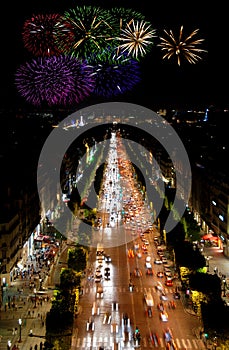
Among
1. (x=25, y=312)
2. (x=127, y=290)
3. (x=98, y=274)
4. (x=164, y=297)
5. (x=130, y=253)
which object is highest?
(x=130, y=253)

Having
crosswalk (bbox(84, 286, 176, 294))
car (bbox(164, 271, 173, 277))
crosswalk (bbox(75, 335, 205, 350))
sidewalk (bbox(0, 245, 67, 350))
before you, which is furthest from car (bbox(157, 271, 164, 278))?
crosswalk (bbox(75, 335, 205, 350))

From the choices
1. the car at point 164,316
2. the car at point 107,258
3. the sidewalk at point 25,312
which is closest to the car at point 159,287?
the car at point 164,316

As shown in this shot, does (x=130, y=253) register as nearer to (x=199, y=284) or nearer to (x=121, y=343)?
(x=199, y=284)

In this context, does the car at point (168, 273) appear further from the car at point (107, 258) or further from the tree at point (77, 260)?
the tree at point (77, 260)

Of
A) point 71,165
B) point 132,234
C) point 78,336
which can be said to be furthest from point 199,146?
point 78,336

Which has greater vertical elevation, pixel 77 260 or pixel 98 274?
pixel 77 260

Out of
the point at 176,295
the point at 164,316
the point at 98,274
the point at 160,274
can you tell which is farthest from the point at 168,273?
the point at 164,316

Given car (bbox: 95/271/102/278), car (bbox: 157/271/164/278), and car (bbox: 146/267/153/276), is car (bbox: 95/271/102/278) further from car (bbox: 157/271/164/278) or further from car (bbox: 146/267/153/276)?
car (bbox: 157/271/164/278)
